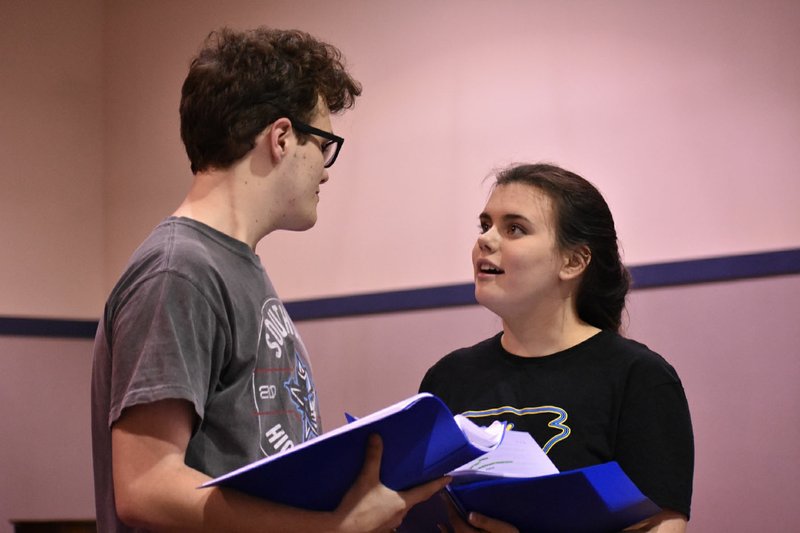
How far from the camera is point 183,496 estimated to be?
1.10 meters

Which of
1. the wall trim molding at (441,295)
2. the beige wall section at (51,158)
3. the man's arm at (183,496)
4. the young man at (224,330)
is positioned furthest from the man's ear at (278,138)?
the beige wall section at (51,158)

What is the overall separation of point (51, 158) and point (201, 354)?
310cm

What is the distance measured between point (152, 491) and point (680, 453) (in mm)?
976

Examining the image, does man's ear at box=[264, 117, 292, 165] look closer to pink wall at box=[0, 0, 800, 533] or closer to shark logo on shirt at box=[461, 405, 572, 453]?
shark logo on shirt at box=[461, 405, 572, 453]

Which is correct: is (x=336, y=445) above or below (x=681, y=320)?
above

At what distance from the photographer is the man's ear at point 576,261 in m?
1.96

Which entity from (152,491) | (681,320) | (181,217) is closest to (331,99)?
(181,217)

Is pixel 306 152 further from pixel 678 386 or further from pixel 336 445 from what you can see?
pixel 678 386

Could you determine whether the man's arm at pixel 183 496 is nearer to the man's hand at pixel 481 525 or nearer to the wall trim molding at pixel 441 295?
the man's hand at pixel 481 525

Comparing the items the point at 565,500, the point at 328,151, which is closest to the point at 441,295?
the point at 328,151

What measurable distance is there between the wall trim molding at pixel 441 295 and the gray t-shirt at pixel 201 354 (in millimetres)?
1690

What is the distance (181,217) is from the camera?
4.41 ft

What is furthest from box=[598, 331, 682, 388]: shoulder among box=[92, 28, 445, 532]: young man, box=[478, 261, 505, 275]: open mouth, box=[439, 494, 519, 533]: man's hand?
box=[92, 28, 445, 532]: young man

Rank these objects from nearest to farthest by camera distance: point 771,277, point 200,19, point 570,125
Answer: 1. point 771,277
2. point 570,125
3. point 200,19
